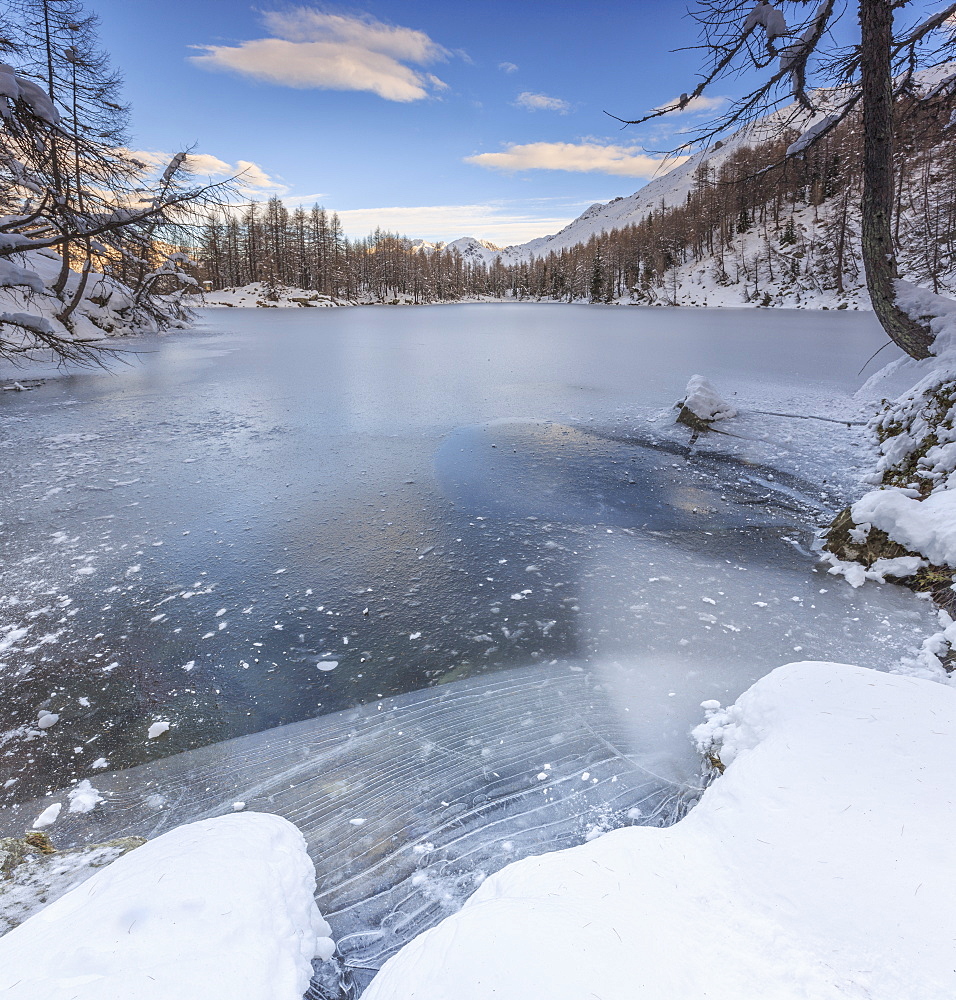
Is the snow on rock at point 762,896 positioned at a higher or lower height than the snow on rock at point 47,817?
higher

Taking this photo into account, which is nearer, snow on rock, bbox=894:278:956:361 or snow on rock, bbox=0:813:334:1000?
snow on rock, bbox=0:813:334:1000

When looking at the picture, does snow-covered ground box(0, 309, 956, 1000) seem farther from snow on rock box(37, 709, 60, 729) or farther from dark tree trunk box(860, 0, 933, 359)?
dark tree trunk box(860, 0, 933, 359)

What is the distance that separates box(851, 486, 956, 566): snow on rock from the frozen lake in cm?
61

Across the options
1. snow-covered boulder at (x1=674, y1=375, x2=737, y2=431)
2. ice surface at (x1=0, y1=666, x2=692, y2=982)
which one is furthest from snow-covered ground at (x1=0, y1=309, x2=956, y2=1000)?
snow-covered boulder at (x1=674, y1=375, x2=737, y2=431)

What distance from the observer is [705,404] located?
32.8ft

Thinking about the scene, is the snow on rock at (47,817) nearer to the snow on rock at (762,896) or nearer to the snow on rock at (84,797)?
the snow on rock at (84,797)

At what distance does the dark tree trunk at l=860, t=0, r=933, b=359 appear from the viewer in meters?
4.52

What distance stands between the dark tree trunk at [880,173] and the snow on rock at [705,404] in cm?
431

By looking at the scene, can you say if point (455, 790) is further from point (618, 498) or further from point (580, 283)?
point (580, 283)

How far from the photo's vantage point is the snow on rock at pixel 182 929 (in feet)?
5.10

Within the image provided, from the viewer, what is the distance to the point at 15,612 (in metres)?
4.28

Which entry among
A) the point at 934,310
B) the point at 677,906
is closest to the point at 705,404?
the point at 934,310

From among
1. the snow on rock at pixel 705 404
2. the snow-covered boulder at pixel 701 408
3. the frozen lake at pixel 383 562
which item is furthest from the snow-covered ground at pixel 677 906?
the snow on rock at pixel 705 404

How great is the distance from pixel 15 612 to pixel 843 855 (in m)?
5.73
